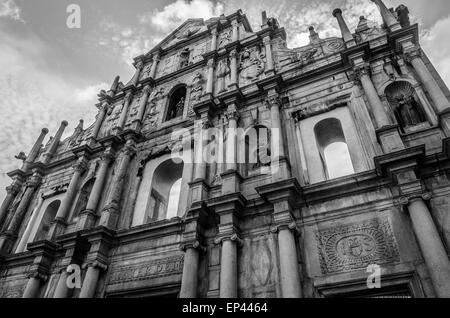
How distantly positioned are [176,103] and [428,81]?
383 inches

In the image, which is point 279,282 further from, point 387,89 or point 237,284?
point 387,89

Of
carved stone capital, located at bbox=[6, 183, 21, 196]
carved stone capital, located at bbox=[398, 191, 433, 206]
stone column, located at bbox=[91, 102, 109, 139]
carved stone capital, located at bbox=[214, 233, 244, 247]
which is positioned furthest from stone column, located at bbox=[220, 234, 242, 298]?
carved stone capital, located at bbox=[6, 183, 21, 196]

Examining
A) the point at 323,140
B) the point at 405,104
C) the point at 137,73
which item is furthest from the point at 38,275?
the point at 405,104

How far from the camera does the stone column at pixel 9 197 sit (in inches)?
541

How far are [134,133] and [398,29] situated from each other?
9.38m

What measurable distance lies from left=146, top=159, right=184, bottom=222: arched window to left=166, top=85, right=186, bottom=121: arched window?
2.67 meters

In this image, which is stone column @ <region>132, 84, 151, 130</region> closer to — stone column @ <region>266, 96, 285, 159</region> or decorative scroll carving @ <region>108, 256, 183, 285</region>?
stone column @ <region>266, 96, 285, 159</region>

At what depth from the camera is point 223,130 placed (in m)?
11.0

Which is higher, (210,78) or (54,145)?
(210,78)

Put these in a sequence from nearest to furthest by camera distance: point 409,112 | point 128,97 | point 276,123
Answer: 1. point 409,112
2. point 276,123
3. point 128,97

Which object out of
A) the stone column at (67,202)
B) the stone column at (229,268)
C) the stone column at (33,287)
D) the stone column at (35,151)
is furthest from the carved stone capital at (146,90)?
the stone column at (229,268)

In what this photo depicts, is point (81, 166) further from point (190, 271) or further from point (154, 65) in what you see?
point (190, 271)

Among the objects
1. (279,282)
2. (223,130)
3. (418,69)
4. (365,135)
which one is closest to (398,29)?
(418,69)

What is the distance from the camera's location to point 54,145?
16.0 metres
